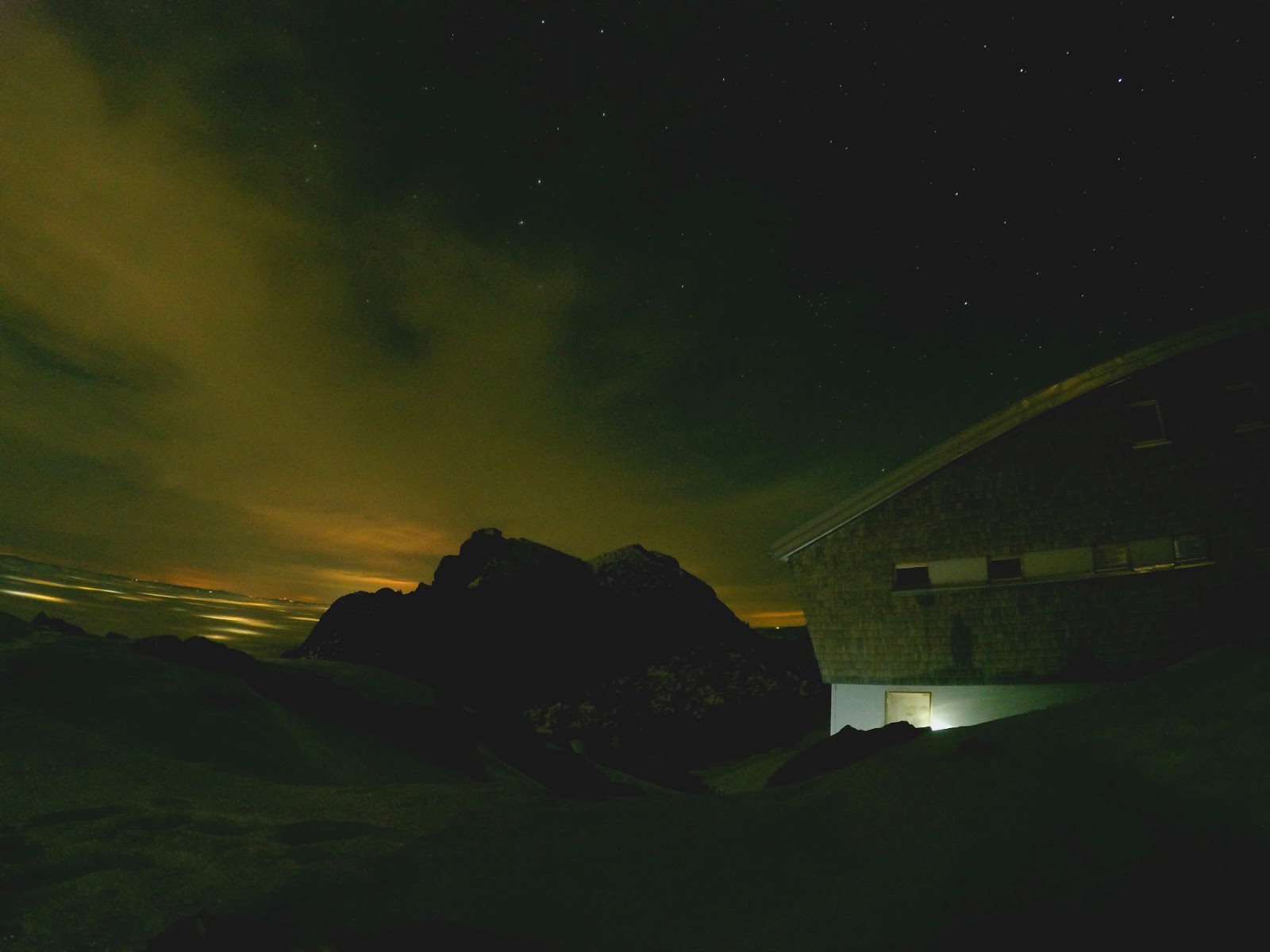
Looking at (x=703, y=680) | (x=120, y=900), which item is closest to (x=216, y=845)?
(x=120, y=900)

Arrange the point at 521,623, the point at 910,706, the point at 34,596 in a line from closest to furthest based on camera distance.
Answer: the point at 910,706
the point at 521,623
the point at 34,596

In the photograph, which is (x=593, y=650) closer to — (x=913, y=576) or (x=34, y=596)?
(x=913, y=576)

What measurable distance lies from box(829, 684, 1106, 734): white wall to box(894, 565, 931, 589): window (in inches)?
90.7

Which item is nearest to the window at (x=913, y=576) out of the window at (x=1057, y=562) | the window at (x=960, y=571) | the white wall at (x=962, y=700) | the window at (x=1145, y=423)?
the window at (x=960, y=571)

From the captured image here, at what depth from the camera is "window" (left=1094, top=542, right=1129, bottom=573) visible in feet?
43.2

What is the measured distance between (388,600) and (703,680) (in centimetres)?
1743

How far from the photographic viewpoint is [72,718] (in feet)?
18.8

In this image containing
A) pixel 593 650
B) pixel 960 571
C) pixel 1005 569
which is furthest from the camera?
pixel 593 650

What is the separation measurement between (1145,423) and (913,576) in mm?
5795

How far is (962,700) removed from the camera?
14.4 meters

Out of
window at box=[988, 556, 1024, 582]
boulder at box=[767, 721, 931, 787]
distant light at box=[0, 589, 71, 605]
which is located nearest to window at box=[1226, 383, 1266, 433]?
window at box=[988, 556, 1024, 582]

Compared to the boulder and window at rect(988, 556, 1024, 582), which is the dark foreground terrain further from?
window at rect(988, 556, 1024, 582)

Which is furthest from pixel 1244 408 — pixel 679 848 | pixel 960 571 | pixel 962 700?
pixel 679 848

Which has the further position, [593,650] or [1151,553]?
[593,650]
